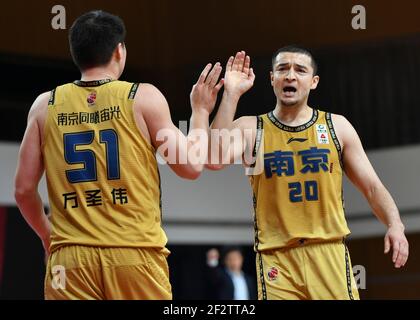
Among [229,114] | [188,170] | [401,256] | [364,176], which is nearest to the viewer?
[188,170]

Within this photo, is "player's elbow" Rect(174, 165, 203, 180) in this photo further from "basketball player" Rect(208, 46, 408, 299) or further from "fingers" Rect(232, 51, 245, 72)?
"fingers" Rect(232, 51, 245, 72)

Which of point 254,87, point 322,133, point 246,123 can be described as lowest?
point 322,133

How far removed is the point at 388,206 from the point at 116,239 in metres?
2.09

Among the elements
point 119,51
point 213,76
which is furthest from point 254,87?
point 119,51

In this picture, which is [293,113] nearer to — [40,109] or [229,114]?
[229,114]

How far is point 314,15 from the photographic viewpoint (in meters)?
12.6

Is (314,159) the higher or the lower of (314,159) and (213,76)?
the lower

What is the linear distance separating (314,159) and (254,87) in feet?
22.3

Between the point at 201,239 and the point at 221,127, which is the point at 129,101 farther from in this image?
the point at 201,239

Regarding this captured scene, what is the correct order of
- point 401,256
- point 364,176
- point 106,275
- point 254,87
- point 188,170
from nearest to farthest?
1. point 106,275
2. point 188,170
3. point 401,256
4. point 364,176
5. point 254,87

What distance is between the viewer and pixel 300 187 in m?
5.68

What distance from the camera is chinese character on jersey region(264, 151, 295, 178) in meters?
5.72

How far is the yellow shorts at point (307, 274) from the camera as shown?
217 inches

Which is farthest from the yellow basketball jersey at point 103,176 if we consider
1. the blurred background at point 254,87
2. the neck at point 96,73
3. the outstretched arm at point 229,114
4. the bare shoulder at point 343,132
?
the blurred background at point 254,87
